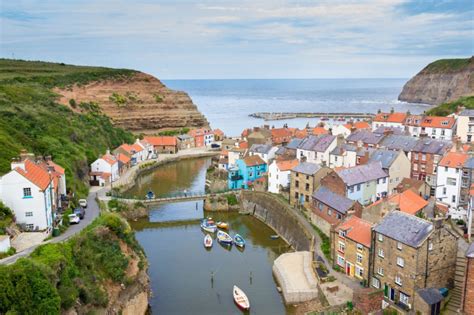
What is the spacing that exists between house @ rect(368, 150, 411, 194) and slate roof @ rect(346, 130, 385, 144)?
26.5 ft

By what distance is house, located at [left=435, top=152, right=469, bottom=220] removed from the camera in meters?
38.9

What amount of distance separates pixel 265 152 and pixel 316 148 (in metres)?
7.41

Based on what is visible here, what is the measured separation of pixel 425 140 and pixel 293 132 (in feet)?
102

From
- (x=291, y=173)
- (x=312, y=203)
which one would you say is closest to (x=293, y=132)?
(x=291, y=173)

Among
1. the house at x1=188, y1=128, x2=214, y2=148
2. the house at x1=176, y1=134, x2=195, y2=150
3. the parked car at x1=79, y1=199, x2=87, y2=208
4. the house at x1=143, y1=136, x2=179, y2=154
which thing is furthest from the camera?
the house at x1=188, y1=128, x2=214, y2=148

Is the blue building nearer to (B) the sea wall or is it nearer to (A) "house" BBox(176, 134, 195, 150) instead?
(B) the sea wall

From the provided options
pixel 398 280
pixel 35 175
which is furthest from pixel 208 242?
pixel 398 280

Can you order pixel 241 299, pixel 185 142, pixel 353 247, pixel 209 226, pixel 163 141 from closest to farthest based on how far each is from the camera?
1. pixel 353 247
2. pixel 241 299
3. pixel 209 226
4. pixel 163 141
5. pixel 185 142

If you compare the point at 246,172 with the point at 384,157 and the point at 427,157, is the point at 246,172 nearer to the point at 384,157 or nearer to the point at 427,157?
the point at 384,157

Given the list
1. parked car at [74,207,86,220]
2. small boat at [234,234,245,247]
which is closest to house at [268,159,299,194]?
small boat at [234,234,245,247]

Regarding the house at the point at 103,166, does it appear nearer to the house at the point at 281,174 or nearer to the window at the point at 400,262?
the house at the point at 281,174

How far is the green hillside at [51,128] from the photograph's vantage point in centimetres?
Answer: 4681

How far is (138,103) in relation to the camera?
111 metres

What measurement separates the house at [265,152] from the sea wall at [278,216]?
7273mm
